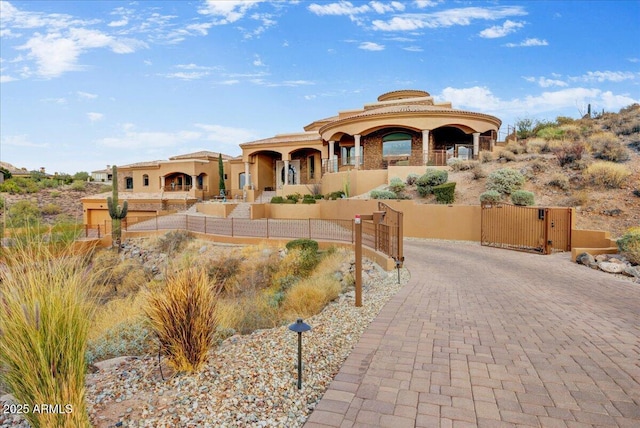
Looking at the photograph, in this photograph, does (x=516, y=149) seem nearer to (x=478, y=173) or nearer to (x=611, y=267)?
(x=478, y=173)

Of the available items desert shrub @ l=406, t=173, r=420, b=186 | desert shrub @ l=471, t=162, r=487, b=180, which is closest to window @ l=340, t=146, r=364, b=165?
desert shrub @ l=406, t=173, r=420, b=186

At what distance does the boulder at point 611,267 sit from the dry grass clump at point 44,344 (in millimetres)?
11650

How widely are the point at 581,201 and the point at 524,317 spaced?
12.1 m

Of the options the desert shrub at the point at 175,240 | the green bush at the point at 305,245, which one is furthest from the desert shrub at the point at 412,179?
the desert shrub at the point at 175,240

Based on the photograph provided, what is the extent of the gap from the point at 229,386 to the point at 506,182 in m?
17.0

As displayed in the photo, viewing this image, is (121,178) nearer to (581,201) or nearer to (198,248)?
(198,248)

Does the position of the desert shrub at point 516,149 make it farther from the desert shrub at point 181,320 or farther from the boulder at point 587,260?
the desert shrub at point 181,320

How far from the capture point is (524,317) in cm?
573

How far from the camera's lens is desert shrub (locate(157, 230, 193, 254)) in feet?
58.7

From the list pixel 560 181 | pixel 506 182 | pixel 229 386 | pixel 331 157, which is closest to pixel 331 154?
pixel 331 157

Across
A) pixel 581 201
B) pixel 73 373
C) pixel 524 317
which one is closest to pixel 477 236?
pixel 581 201

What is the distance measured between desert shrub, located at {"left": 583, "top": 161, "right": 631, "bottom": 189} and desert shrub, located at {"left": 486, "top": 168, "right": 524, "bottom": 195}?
2785 millimetres

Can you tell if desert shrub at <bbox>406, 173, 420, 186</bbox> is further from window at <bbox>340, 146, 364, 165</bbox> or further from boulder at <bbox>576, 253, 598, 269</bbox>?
boulder at <bbox>576, 253, 598, 269</bbox>

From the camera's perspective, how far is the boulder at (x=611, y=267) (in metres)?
9.33
